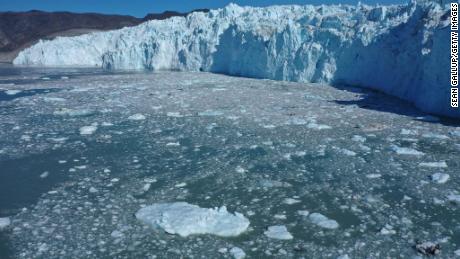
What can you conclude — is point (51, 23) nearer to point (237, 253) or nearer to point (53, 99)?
point (53, 99)

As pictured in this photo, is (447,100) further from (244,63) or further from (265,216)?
(244,63)

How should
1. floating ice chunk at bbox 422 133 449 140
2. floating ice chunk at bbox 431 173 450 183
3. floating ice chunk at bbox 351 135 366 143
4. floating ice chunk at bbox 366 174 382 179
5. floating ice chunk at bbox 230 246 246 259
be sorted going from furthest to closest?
floating ice chunk at bbox 422 133 449 140 < floating ice chunk at bbox 351 135 366 143 < floating ice chunk at bbox 366 174 382 179 < floating ice chunk at bbox 431 173 450 183 < floating ice chunk at bbox 230 246 246 259

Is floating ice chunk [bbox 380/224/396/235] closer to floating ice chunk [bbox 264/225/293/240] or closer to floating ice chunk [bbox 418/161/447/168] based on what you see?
floating ice chunk [bbox 264/225/293/240]

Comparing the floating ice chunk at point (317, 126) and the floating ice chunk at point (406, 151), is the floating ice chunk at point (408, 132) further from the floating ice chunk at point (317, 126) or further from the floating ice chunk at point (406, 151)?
the floating ice chunk at point (317, 126)

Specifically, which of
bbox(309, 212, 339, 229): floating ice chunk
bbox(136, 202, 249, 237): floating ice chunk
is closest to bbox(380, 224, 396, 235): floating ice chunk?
bbox(309, 212, 339, 229): floating ice chunk

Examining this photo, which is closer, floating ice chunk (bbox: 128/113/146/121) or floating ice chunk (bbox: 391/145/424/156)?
floating ice chunk (bbox: 391/145/424/156)

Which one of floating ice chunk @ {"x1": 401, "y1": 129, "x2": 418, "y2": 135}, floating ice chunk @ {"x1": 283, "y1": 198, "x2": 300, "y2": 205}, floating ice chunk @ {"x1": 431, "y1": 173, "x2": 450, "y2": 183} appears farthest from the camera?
floating ice chunk @ {"x1": 401, "y1": 129, "x2": 418, "y2": 135}
